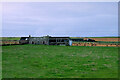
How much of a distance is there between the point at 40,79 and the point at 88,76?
9.66ft

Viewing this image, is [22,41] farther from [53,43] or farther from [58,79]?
[58,79]

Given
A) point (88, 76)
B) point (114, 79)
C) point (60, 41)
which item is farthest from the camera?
point (60, 41)

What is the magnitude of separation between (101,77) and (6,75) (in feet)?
19.2

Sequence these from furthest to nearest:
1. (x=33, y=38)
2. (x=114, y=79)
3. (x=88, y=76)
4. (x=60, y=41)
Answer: (x=33, y=38) → (x=60, y=41) → (x=88, y=76) → (x=114, y=79)

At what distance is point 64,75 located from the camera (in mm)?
11453

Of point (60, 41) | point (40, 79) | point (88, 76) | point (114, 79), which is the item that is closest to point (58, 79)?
point (40, 79)

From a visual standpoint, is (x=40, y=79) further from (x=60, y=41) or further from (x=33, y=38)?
(x=33, y=38)

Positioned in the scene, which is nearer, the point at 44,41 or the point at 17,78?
the point at 17,78

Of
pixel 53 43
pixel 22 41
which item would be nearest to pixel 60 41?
pixel 53 43

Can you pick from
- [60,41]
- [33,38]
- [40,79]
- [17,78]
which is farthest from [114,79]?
[33,38]

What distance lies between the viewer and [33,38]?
58938 mm

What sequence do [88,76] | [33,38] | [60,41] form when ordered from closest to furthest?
[88,76] < [60,41] < [33,38]

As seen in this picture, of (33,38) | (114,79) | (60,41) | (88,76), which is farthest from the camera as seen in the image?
(33,38)

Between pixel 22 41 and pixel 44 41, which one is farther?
pixel 22 41
